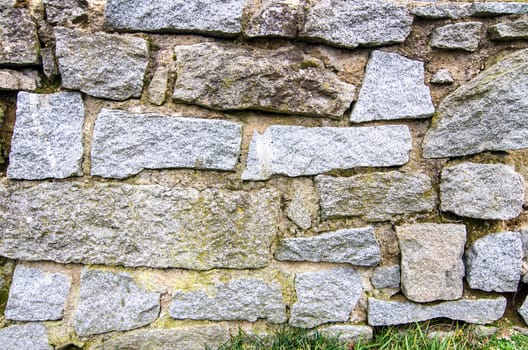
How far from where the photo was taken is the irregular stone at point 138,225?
134 cm

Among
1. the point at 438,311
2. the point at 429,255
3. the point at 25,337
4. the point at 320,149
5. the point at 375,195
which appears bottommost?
the point at 25,337

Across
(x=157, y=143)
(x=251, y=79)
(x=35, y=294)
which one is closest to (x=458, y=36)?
(x=251, y=79)

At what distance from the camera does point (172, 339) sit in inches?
57.0

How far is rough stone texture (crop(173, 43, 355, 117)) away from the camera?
1.33m

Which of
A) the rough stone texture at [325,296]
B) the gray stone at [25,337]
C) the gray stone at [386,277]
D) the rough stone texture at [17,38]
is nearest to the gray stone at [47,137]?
the rough stone texture at [17,38]

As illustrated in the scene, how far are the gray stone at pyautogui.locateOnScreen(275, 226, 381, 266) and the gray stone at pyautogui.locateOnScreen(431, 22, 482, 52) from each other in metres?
0.76

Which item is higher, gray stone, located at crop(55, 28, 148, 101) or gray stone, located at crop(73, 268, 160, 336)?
gray stone, located at crop(55, 28, 148, 101)

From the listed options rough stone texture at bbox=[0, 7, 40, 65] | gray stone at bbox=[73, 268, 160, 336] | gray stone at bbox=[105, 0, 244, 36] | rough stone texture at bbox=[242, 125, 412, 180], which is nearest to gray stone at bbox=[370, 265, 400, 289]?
rough stone texture at bbox=[242, 125, 412, 180]

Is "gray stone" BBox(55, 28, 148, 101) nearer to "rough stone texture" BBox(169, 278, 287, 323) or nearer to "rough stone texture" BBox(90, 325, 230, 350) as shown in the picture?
"rough stone texture" BBox(169, 278, 287, 323)

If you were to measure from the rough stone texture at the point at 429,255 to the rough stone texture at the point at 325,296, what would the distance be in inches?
8.4

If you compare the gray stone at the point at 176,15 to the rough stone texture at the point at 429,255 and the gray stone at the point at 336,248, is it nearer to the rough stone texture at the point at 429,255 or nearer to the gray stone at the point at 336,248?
the gray stone at the point at 336,248

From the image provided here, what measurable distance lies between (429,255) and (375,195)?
1.12ft

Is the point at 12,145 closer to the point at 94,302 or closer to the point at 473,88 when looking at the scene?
the point at 94,302

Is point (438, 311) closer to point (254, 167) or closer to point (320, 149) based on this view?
point (320, 149)
